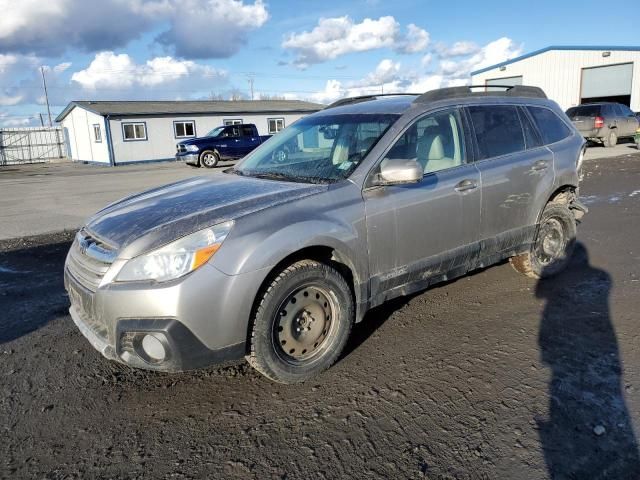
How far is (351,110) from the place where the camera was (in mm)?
4328

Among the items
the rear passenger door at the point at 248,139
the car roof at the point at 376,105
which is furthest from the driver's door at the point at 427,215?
the rear passenger door at the point at 248,139

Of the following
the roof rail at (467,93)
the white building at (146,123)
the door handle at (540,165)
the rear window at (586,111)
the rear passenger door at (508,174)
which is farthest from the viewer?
the white building at (146,123)

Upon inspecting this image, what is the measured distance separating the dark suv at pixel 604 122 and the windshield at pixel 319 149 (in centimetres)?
2106

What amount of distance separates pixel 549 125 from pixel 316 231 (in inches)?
129

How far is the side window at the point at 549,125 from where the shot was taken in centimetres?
496

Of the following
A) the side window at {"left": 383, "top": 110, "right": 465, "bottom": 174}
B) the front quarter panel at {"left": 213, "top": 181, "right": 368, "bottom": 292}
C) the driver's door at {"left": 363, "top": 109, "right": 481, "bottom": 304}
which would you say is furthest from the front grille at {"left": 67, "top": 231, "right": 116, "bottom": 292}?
the side window at {"left": 383, "top": 110, "right": 465, "bottom": 174}

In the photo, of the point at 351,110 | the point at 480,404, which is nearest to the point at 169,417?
the point at 480,404

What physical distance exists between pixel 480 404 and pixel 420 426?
0.45 meters

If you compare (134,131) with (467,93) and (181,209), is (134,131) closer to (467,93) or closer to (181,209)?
(467,93)

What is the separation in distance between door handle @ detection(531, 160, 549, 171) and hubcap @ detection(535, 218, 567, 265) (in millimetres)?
653

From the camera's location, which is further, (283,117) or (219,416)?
(283,117)

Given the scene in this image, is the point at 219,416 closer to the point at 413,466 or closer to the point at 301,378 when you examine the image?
the point at 301,378

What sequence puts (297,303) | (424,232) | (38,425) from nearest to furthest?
1. (38,425)
2. (297,303)
3. (424,232)

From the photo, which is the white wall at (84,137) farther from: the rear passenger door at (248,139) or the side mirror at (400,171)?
the side mirror at (400,171)
